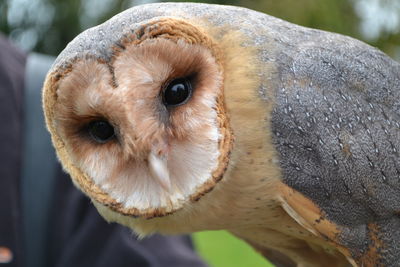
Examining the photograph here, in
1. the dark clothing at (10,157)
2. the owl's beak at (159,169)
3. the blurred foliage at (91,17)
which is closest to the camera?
the owl's beak at (159,169)

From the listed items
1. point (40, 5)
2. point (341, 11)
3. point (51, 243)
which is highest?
point (51, 243)

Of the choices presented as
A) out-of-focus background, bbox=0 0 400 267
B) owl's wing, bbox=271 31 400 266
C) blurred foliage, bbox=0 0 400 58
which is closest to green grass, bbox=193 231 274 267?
out-of-focus background, bbox=0 0 400 267

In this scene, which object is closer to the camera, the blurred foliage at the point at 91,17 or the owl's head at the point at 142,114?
the owl's head at the point at 142,114

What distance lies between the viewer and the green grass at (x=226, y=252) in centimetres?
326

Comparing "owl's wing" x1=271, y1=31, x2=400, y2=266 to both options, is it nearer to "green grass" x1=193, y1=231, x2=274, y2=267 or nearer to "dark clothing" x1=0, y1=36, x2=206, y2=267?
"dark clothing" x1=0, y1=36, x2=206, y2=267

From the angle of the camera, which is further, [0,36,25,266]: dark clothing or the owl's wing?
[0,36,25,266]: dark clothing

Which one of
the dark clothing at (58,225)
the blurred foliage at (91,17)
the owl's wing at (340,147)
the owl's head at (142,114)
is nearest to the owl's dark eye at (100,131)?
the owl's head at (142,114)

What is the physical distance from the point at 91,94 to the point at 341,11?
20.1 ft

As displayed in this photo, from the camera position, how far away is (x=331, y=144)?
1.10 meters

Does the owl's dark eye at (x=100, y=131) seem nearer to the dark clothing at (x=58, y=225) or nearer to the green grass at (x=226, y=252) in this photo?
the dark clothing at (x=58, y=225)

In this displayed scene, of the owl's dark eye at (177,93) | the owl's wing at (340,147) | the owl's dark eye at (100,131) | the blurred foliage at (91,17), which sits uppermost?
the owl's dark eye at (177,93)

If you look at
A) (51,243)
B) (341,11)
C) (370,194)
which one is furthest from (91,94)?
(341,11)

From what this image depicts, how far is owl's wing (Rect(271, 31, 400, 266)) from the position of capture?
1085mm

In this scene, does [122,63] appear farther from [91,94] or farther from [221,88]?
[221,88]
